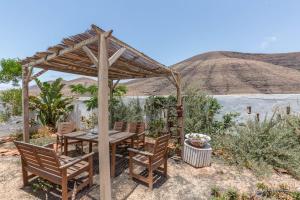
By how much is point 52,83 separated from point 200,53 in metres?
46.8

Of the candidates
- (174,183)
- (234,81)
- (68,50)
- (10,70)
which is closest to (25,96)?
(68,50)

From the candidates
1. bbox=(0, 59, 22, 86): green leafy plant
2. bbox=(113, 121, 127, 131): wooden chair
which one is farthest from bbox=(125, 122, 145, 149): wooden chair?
bbox=(0, 59, 22, 86): green leafy plant

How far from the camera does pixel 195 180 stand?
3.79 meters

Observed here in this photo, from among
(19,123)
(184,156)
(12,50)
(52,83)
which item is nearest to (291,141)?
(184,156)

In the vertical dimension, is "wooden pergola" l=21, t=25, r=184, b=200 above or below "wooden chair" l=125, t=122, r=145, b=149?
above

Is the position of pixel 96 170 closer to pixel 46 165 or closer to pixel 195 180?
pixel 46 165

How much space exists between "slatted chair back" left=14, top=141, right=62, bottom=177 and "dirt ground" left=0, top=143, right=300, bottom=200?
1.56ft

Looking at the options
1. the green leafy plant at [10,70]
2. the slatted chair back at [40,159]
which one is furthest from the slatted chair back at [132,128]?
the green leafy plant at [10,70]

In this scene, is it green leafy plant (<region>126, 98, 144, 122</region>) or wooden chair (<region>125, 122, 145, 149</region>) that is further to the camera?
green leafy plant (<region>126, 98, 144, 122</region>)

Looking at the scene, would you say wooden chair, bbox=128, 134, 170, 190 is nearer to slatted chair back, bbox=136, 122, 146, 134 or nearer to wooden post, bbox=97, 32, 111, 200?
wooden post, bbox=97, 32, 111, 200

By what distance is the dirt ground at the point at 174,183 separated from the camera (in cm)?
312

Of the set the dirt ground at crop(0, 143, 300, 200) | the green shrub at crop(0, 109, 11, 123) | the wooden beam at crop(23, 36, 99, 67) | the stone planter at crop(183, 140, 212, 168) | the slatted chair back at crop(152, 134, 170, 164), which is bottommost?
the dirt ground at crop(0, 143, 300, 200)

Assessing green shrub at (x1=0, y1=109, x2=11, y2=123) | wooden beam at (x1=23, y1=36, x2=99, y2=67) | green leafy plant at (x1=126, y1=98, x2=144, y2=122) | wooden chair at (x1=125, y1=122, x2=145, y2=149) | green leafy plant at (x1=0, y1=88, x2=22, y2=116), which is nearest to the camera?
wooden beam at (x1=23, y1=36, x2=99, y2=67)

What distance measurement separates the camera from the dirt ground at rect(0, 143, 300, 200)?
123 inches
